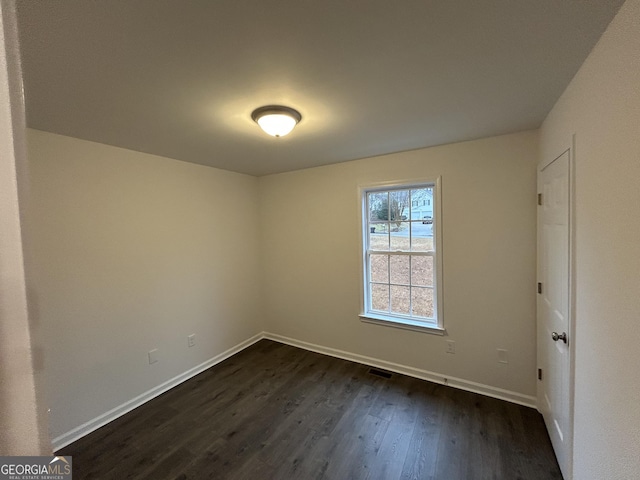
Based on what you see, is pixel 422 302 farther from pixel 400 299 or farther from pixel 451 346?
pixel 451 346

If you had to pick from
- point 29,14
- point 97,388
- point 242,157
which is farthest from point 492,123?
point 97,388

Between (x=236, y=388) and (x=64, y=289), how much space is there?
1.71 meters

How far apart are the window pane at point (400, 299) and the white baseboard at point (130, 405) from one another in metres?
2.08

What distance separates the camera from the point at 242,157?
2857 millimetres

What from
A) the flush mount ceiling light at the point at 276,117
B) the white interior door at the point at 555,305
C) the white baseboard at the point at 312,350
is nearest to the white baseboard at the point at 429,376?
the white baseboard at the point at 312,350

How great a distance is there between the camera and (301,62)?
1268mm

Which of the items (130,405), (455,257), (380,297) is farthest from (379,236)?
(130,405)

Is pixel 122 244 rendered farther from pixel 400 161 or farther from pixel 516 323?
pixel 516 323

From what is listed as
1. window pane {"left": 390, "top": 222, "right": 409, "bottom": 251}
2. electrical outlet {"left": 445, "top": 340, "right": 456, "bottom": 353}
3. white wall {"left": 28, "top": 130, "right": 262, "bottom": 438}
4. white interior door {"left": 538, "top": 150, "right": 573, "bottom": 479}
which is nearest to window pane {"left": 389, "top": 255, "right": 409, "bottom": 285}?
window pane {"left": 390, "top": 222, "right": 409, "bottom": 251}

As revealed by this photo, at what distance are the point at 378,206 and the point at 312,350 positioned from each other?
2007 millimetres

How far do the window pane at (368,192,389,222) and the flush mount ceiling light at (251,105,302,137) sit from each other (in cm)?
155

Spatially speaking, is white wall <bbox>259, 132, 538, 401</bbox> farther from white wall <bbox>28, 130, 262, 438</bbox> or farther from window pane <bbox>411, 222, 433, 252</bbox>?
white wall <bbox>28, 130, 262, 438</bbox>

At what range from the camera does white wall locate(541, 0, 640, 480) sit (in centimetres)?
94

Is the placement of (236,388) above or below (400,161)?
below
